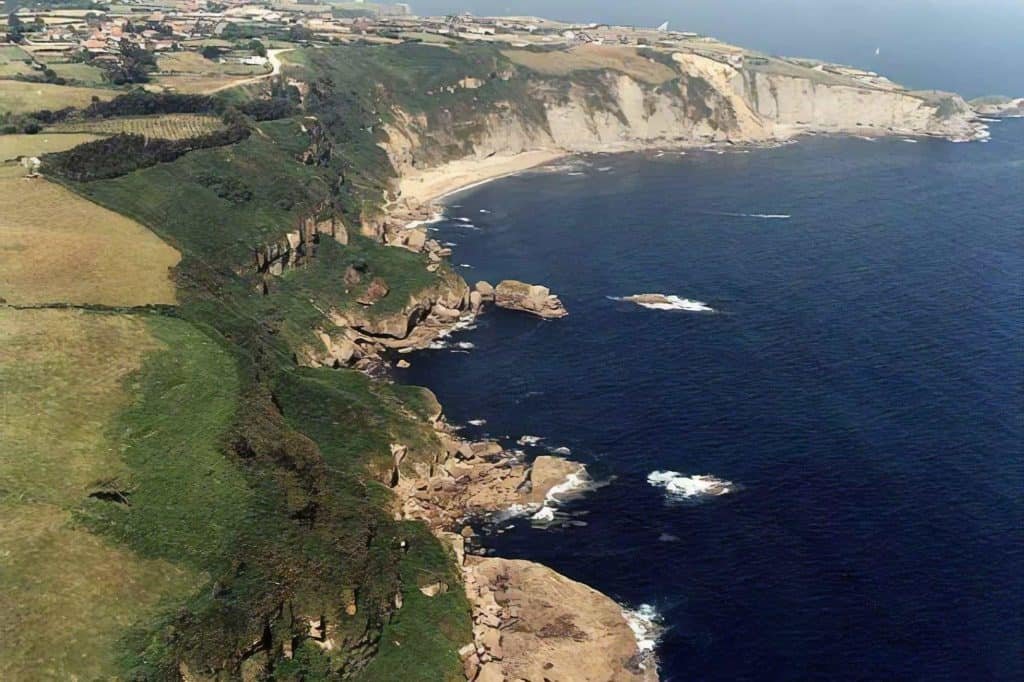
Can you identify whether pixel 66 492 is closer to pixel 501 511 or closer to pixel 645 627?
pixel 501 511

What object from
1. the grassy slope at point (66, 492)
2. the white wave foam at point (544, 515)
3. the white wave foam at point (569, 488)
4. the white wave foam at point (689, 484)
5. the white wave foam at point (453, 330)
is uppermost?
the grassy slope at point (66, 492)

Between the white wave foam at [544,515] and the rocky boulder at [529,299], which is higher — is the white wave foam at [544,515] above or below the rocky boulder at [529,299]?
→ below

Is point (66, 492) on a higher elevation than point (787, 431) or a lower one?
higher

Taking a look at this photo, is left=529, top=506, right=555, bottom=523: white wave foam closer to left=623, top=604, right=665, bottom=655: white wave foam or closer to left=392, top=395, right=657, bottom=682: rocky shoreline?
left=392, top=395, right=657, bottom=682: rocky shoreline

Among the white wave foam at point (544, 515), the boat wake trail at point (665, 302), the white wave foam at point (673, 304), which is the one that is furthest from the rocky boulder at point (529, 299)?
the white wave foam at point (544, 515)

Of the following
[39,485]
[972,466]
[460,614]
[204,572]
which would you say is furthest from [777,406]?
[39,485]

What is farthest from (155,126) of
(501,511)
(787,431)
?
(787,431)

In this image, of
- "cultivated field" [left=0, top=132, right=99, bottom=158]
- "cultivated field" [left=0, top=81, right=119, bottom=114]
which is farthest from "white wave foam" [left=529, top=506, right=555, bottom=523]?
"cultivated field" [left=0, top=81, right=119, bottom=114]

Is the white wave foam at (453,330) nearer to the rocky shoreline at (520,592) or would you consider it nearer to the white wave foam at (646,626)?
the rocky shoreline at (520,592)
